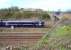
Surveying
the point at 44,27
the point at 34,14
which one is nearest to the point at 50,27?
the point at 44,27

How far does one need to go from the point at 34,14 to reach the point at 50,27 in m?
0.44

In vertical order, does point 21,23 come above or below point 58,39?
above

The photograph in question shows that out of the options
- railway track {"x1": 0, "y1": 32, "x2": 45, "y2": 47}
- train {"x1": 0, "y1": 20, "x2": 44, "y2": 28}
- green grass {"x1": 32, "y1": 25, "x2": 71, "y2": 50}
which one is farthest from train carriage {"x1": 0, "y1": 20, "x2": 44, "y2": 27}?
green grass {"x1": 32, "y1": 25, "x2": 71, "y2": 50}

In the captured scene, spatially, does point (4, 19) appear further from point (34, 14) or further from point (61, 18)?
point (61, 18)

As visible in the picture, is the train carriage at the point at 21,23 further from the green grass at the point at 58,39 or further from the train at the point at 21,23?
the green grass at the point at 58,39

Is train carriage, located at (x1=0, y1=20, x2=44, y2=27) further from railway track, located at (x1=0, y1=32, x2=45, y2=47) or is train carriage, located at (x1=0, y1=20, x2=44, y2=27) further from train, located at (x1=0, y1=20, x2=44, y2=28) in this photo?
railway track, located at (x1=0, y1=32, x2=45, y2=47)

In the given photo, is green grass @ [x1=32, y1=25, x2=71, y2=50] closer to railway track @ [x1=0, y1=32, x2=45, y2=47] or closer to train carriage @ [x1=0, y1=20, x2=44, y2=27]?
railway track @ [x1=0, y1=32, x2=45, y2=47]

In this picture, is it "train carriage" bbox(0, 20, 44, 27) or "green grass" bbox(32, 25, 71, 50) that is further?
"train carriage" bbox(0, 20, 44, 27)

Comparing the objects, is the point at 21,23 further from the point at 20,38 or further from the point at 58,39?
the point at 58,39

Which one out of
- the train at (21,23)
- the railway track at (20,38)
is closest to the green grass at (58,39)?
the railway track at (20,38)

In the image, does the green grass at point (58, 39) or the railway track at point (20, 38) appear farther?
the railway track at point (20, 38)

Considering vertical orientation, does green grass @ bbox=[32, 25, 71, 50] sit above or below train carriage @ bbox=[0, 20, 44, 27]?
below

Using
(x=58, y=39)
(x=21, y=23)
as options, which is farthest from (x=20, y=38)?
(x=58, y=39)

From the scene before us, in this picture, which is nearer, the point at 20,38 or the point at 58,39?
the point at 58,39
